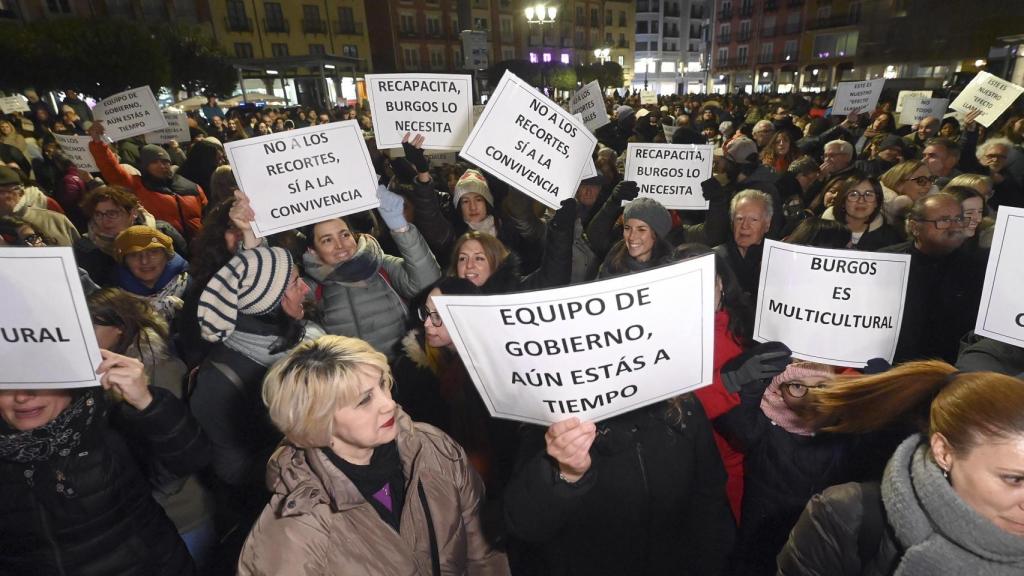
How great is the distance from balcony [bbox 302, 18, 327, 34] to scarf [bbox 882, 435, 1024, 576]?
54611 mm

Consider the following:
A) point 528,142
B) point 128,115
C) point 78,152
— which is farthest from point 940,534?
point 78,152

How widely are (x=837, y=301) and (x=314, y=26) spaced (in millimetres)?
53994

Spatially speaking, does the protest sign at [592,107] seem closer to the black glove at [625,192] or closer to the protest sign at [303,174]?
the black glove at [625,192]

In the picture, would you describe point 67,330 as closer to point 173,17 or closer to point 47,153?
point 47,153

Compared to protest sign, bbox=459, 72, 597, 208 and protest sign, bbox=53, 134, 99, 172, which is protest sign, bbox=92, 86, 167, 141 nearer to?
protest sign, bbox=53, 134, 99, 172

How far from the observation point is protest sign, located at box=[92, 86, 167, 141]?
6.53 m

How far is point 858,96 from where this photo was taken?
8.54 m

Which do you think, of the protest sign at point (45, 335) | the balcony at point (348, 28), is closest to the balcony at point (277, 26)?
the balcony at point (348, 28)

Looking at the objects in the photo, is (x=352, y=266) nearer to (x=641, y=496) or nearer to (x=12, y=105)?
(x=641, y=496)

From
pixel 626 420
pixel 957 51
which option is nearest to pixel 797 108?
pixel 626 420

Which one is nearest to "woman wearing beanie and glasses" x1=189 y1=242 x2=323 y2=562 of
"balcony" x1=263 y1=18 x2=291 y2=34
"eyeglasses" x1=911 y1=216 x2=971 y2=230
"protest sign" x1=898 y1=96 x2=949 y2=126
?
"eyeglasses" x1=911 y1=216 x2=971 y2=230

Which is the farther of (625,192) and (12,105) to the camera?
(12,105)

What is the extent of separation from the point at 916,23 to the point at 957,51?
10.6 ft

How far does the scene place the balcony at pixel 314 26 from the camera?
156 ft
